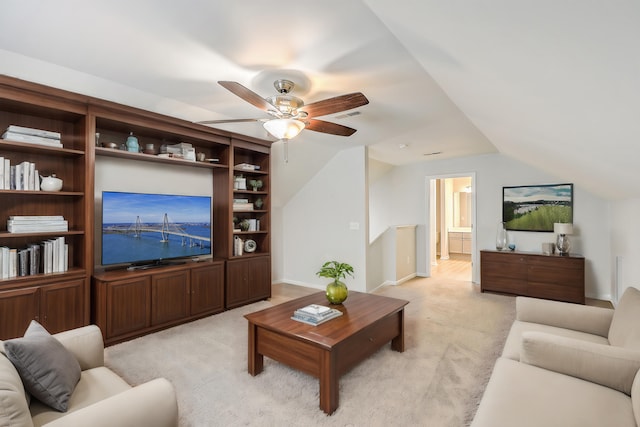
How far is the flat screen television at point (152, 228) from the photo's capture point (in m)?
3.14

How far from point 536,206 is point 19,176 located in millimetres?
6470

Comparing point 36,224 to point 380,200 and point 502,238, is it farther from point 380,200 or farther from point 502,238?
point 502,238

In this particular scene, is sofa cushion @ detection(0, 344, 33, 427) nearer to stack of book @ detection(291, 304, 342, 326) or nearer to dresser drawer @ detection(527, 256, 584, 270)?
stack of book @ detection(291, 304, 342, 326)

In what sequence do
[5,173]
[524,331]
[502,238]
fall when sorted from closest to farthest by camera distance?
[524,331]
[5,173]
[502,238]

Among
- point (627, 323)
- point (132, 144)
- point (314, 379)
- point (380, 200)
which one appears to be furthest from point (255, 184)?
point (627, 323)

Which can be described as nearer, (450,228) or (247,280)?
(247,280)

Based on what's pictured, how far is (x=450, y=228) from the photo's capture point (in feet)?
28.3

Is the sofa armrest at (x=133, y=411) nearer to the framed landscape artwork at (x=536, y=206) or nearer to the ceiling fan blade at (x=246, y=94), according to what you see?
the ceiling fan blade at (x=246, y=94)

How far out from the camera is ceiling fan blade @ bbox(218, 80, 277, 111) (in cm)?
201

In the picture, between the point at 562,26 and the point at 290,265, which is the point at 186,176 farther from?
the point at 562,26

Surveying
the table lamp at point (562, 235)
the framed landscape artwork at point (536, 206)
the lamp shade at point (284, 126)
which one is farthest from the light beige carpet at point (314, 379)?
the framed landscape artwork at point (536, 206)

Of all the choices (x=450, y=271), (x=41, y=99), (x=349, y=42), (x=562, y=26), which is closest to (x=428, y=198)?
(x=450, y=271)

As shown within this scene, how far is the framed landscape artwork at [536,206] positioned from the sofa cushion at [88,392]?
5590 mm

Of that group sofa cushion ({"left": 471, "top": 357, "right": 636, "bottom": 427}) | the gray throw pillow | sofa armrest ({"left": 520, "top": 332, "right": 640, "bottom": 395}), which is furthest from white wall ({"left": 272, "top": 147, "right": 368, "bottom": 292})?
the gray throw pillow
